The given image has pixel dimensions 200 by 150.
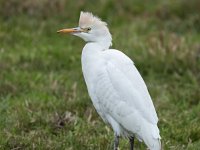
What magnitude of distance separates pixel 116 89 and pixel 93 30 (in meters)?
0.55

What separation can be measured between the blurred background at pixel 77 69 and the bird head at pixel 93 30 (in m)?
0.98

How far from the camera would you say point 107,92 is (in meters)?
5.31

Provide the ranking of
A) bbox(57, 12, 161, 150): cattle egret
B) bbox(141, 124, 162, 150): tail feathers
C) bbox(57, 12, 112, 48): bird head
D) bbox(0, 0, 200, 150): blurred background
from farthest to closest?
bbox(0, 0, 200, 150): blurred background < bbox(57, 12, 112, 48): bird head < bbox(57, 12, 161, 150): cattle egret < bbox(141, 124, 162, 150): tail feathers

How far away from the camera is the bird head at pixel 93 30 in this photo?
5.48 meters

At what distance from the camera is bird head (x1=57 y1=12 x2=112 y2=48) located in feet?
18.0

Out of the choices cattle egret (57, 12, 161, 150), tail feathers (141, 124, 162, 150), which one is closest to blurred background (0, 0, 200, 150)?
cattle egret (57, 12, 161, 150)

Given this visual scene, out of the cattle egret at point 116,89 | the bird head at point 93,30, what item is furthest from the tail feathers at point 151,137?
the bird head at point 93,30

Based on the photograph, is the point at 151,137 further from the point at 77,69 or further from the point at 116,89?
the point at 77,69

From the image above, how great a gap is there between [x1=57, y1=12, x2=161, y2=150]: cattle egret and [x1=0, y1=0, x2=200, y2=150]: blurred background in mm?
694

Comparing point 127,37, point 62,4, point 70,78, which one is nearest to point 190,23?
point 127,37

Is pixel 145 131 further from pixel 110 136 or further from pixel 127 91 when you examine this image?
pixel 110 136

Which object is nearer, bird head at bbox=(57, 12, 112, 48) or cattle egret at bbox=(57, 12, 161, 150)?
cattle egret at bbox=(57, 12, 161, 150)

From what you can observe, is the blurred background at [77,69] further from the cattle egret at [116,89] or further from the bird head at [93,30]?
the bird head at [93,30]

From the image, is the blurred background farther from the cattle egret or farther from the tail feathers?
the tail feathers
